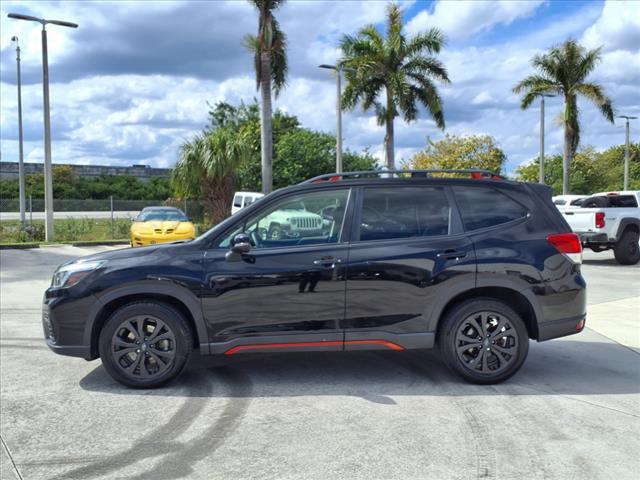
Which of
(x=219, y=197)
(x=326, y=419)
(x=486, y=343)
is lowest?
(x=326, y=419)

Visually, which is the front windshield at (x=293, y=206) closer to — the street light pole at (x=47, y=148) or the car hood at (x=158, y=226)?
the car hood at (x=158, y=226)

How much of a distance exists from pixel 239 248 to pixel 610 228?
1248 cm

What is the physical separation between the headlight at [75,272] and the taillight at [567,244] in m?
3.90

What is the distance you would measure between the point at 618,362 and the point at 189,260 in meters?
4.34

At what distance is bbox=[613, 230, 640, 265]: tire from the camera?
15.3 m

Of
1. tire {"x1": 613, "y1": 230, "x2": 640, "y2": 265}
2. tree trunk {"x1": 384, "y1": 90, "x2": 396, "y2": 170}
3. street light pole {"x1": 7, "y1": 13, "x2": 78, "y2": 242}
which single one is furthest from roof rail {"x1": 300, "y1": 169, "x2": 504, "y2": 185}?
tree trunk {"x1": 384, "y1": 90, "x2": 396, "y2": 170}

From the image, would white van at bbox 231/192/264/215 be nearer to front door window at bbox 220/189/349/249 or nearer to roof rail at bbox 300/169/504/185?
roof rail at bbox 300/169/504/185

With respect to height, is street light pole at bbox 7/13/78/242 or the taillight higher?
street light pole at bbox 7/13/78/242

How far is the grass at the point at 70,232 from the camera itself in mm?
23375

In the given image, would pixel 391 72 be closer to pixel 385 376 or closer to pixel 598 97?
pixel 598 97

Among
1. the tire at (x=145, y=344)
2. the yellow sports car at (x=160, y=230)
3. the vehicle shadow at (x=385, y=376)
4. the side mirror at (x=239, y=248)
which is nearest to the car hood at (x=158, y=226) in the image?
the yellow sports car at (x=160, y=230)

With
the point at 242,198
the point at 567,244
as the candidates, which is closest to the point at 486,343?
the point at 567,244

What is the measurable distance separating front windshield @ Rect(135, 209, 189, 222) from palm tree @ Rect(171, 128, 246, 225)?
357 inches

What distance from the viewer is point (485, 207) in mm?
5676
